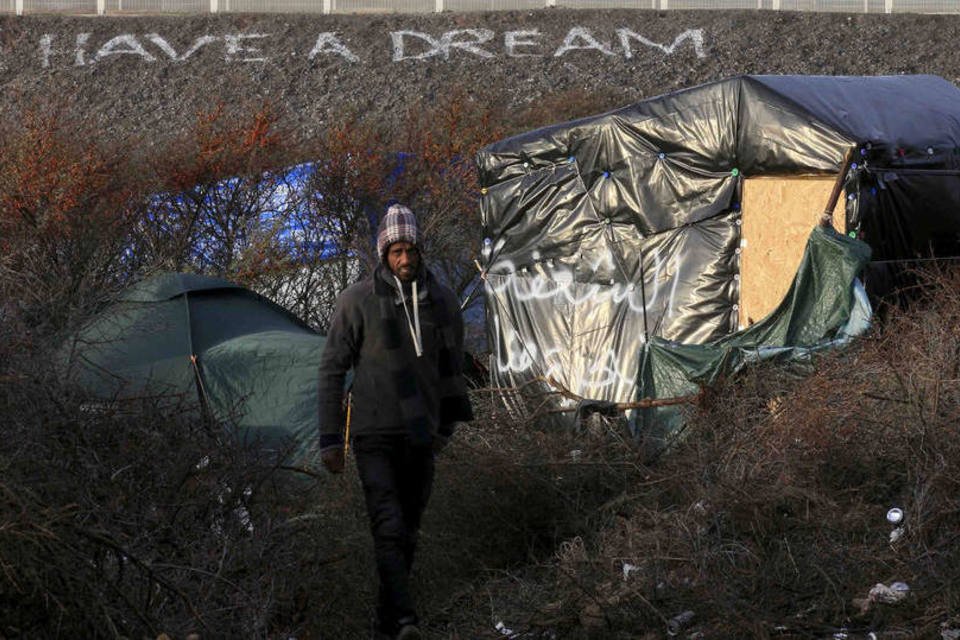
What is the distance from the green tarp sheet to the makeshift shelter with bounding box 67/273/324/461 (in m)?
2.16

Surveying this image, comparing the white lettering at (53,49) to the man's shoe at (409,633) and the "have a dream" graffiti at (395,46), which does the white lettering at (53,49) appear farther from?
the man's shoe at (409,633)

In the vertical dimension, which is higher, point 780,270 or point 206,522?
point 780,270

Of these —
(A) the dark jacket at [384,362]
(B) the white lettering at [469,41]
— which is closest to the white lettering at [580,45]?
(B) the white lettering at [469,41]

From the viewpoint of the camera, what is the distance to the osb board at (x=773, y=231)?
29.1 feet

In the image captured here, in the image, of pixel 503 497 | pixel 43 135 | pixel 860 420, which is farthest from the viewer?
pixel 43 135

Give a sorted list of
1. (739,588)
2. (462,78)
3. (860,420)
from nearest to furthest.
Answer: (739,588) < (860,420) < (462,78)

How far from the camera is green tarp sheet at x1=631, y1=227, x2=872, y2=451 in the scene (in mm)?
7980

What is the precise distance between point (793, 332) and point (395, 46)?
2017cm

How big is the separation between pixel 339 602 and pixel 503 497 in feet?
4.40

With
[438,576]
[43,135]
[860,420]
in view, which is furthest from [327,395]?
[43,135]

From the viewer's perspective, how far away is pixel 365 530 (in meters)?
6.67

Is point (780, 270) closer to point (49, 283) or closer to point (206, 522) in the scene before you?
point (206, 522)

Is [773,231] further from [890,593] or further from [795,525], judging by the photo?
[890,593]

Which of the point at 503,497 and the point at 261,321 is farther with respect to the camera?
the point at 261,321
